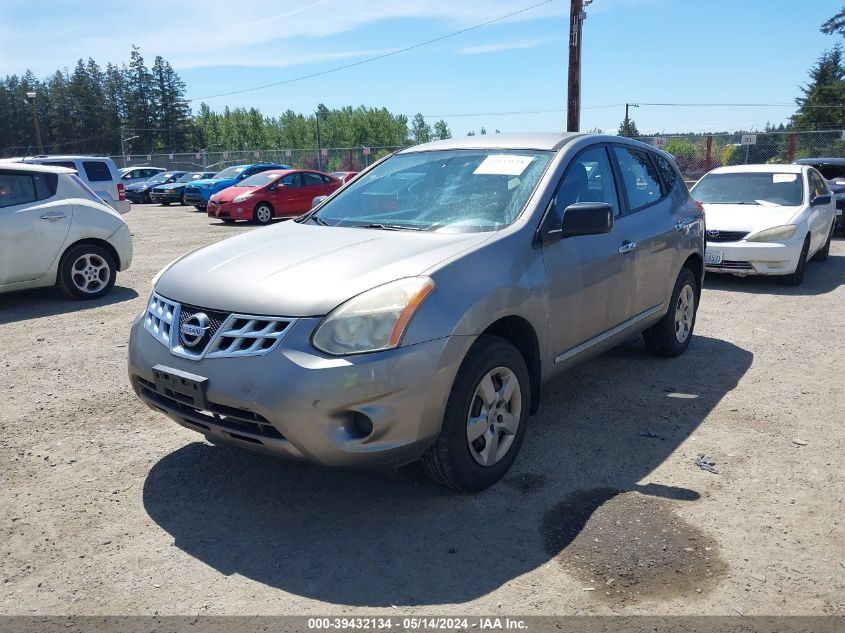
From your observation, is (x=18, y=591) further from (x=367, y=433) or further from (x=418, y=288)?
(x=418, y=288)

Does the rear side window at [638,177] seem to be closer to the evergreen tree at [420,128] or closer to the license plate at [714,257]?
the license plate at [714,257]

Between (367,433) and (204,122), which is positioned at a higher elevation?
(204,122)

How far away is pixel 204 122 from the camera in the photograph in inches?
4695

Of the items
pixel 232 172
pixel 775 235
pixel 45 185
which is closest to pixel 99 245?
pixel 45 185

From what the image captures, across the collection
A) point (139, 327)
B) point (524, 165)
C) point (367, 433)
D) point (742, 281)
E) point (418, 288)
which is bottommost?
point (742, 281)

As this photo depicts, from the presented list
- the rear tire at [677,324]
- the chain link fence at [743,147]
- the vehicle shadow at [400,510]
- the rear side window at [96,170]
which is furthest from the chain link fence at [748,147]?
the vehicle shadow at [400,510]

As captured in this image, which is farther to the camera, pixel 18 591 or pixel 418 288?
pixel 418 288

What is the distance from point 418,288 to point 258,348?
29.4 inches

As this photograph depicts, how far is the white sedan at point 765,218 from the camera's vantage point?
8.92m

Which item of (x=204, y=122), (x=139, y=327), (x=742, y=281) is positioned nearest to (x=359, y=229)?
(x=139, y=327)

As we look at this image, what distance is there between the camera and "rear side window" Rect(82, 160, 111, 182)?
56.0ft

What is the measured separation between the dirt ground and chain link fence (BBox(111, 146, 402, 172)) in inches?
1141

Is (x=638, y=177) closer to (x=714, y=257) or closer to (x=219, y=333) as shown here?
(x=219, y=333)

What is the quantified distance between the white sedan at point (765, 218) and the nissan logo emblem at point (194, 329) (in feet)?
24.4
